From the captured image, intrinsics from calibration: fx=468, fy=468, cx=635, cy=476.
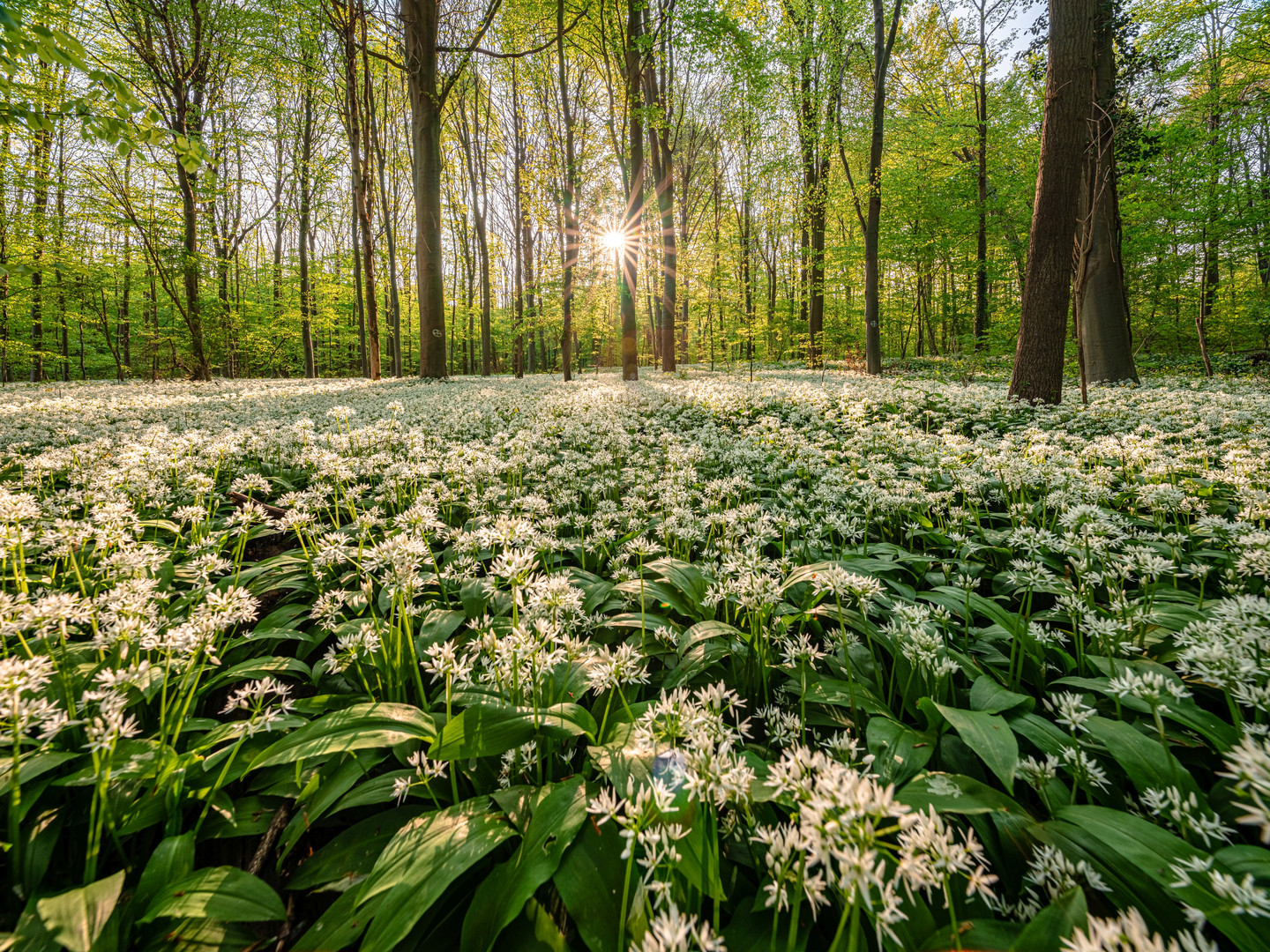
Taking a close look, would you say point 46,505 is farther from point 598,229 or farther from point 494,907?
point 598,229

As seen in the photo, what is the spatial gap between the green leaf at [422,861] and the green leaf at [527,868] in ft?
0.22

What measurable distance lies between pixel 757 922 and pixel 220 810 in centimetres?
165

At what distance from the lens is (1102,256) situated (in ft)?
30.7

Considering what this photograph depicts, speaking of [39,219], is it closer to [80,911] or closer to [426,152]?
[426,152]

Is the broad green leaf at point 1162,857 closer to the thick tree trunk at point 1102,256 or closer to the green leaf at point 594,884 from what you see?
the green leaf at point 594,884

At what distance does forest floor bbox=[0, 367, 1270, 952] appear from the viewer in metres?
1.09

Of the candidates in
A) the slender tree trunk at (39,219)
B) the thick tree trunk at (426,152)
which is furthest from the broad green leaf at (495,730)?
the slender tree trunk at (39,219)

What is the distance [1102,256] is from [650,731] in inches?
526

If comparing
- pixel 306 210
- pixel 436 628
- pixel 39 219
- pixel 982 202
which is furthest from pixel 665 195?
pixel 436 628

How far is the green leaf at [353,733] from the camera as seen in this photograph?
151 cm

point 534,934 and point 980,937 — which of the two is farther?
point 534,934

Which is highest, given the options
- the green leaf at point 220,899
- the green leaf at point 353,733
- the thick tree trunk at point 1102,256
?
the thick tree trunk at point 1102,256

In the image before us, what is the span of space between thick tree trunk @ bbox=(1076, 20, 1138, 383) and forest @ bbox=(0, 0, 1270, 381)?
65mm

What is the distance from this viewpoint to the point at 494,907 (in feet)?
3.83
